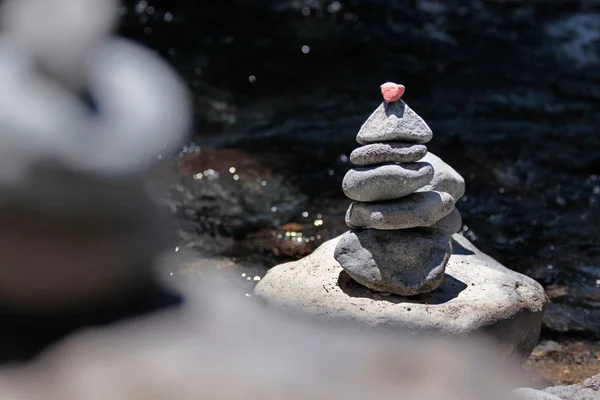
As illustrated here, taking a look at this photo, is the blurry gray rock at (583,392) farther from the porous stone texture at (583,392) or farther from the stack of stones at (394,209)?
the stack of stones at (394,209)

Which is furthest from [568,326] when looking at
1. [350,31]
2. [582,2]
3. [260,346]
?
[582,2]

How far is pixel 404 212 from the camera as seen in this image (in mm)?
4793

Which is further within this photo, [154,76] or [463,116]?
[463,116]

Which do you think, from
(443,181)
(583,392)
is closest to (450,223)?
(443,181)

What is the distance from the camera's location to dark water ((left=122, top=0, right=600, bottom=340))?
732cm

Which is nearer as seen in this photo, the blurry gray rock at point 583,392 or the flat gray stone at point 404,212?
the blurry gray rock at point 583,392

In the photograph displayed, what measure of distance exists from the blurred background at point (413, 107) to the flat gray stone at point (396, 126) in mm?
1336

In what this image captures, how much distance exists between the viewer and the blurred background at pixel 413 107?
704 centimetres

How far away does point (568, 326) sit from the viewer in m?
5.98

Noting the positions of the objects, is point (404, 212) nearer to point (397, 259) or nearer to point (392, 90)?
point (397, 259)

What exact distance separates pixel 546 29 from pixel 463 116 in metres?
5.01

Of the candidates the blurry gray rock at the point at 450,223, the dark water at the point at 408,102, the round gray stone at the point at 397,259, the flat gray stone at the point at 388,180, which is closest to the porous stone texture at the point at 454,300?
the round gray stone at the point at 397,259

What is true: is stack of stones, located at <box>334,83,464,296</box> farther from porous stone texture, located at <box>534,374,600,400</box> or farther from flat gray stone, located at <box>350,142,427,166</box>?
porous stone texture, located at <box>534,374,600,400</box>

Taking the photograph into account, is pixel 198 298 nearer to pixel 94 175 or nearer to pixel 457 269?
pixel 94 175
